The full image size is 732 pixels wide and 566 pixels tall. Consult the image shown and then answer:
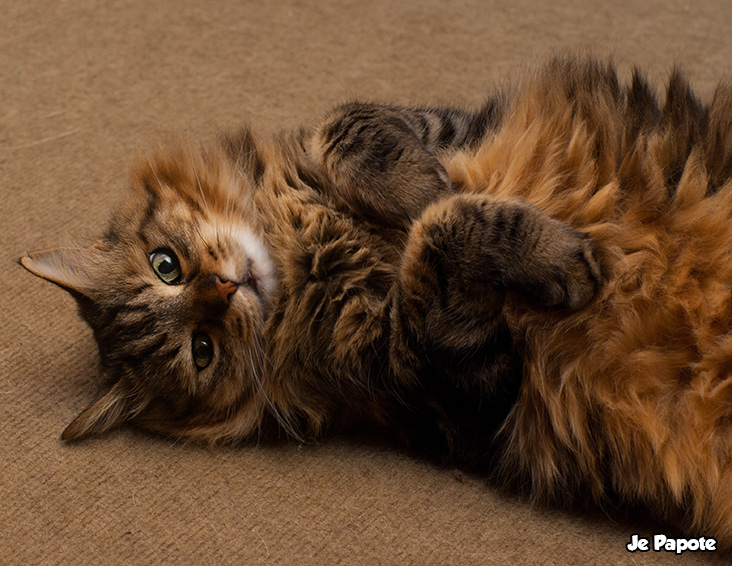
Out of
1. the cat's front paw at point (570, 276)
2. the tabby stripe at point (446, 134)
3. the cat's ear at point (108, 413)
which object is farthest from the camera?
the tabby stripe at point (446, 134)

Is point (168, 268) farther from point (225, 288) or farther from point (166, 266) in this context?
point (225, 288)

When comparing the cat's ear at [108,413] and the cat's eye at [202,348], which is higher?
the cat's eye at [202,348]

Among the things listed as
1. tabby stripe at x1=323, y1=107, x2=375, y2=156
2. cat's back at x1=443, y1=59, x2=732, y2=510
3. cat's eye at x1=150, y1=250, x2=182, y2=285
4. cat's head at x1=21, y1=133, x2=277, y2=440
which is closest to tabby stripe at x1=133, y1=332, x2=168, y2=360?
cat's head at x1=21, y1=133, x2=277, y2=440

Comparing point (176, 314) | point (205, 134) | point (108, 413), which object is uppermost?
point (205, 134)

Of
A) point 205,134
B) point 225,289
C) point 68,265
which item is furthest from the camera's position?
point 205,134

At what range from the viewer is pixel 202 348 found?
1.48m

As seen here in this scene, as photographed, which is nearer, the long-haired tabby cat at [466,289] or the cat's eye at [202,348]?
the long-haired tabby cat at [466,289]

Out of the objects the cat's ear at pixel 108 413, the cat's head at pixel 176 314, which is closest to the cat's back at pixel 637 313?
the cat's head at pixel 176 314

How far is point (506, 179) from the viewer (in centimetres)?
144

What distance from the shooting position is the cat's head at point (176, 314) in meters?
1.45

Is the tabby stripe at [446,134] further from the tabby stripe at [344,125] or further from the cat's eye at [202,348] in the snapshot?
the cat's eye at [202,348]

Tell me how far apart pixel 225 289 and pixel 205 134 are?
2.89ft

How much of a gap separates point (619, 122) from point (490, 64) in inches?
40.5

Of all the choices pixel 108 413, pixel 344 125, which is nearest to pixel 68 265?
pixel 108 413
